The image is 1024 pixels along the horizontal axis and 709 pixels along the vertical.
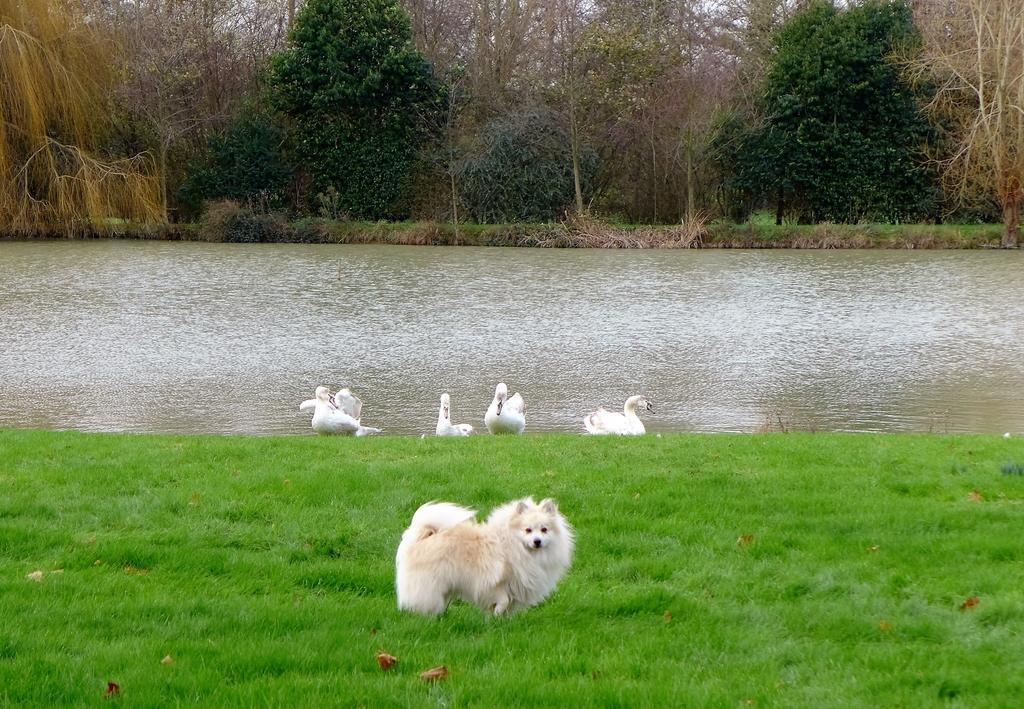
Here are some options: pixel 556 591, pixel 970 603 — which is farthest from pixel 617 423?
pixel 970 603

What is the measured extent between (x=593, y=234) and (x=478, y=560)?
3110cm

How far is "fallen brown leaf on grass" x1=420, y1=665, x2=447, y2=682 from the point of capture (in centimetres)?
420

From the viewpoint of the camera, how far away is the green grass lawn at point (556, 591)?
4145 millimetres

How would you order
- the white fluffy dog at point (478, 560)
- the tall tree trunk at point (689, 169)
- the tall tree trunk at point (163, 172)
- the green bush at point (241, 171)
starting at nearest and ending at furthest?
the white fluffy dog at point (478, 560)
the tall tree trunk at point (163, 172)
the tall tree trunk at point (689, 169)
the green bush at point (241, 171)

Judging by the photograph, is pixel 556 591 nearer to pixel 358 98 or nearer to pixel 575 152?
pixel 575 152

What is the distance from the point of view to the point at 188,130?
3875 cm

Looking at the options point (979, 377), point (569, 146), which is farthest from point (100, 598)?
point (569, 146)

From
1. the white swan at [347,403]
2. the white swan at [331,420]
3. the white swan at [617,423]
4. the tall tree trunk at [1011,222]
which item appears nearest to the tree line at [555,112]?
the tall tree trunk at [1011,222]

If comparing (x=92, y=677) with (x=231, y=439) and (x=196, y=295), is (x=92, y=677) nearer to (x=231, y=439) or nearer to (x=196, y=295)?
(x=231, y=439)

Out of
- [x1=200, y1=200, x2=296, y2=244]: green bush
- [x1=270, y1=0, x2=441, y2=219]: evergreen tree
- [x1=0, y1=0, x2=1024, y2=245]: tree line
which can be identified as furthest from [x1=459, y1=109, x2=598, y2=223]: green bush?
[x1=200, y1=200, x2=296, y2=244]: green bush

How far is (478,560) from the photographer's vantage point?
4.94 metres

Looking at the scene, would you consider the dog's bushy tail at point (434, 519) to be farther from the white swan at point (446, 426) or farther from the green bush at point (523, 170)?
the green bush at point (523, 170)

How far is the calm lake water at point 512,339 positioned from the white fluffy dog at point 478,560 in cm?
767

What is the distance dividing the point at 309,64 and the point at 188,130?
473cm
